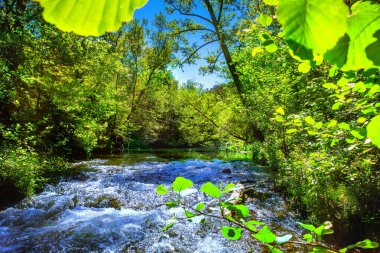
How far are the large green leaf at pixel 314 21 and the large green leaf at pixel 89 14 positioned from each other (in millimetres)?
156

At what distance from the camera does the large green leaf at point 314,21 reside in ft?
0.83

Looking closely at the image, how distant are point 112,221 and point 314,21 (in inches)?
256

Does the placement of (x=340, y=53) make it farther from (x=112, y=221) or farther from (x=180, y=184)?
(x=112, y=221)

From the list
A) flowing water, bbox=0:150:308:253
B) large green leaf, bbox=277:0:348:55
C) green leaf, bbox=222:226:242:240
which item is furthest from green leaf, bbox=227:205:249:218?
flowing water, bbox=0:150:308:253

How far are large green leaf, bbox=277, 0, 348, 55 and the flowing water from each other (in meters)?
3.33

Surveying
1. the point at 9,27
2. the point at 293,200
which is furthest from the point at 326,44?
the point at 9,27

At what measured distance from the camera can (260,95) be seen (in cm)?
945

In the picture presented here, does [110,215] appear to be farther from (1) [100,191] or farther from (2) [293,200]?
(2) [293,200]

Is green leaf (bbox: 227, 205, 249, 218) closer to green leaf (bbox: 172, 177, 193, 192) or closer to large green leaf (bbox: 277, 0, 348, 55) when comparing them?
green leaf (bbox: 172, 177, 193, 192)

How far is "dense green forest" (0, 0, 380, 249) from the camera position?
394 millimetres

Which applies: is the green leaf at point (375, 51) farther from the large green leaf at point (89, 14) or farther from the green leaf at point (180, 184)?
the green leaf at point (180, 184)

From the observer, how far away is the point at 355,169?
14.0ft

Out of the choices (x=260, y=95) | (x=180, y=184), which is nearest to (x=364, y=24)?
(x=180, y=184)

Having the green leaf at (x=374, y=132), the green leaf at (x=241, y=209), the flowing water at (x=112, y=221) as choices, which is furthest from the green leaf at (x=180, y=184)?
the flowing water at (x=112, y=221)
